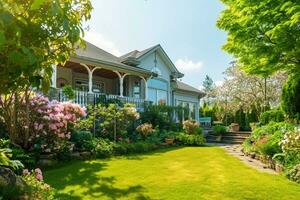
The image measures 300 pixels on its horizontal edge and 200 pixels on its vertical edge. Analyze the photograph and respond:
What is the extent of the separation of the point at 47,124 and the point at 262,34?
7887 mm

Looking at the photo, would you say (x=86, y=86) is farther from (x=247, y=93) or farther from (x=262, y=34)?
(x=247, y=93)

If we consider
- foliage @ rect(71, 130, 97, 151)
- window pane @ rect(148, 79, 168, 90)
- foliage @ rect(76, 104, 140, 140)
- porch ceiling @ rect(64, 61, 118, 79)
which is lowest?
foliage @ rect(71, 130, 97, 151)

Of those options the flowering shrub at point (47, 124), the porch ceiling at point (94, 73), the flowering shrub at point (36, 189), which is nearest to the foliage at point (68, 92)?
the porch ceiling at point (94, 73)

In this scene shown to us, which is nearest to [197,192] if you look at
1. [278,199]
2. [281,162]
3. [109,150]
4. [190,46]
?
[278,199]

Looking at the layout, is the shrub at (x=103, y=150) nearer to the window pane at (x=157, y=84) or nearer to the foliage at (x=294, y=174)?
the foliage at (x=294, y=174)

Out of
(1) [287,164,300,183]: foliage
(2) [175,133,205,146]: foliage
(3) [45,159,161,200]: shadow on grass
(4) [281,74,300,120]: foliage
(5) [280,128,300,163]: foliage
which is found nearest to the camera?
(3) [45,159,161,200]: shadow on grass

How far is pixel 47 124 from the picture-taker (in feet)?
30.9

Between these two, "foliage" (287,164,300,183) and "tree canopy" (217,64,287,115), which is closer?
"foliage" (287,164,300,183)

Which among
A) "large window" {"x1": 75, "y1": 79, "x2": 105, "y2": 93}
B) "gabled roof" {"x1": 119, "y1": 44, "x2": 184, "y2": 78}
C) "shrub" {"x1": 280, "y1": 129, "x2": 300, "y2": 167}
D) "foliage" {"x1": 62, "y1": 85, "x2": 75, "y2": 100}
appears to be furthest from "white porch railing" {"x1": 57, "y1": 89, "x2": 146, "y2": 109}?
"shrub" {"x1": 280, "y1": 129, "x2": 300, "y2": 167}

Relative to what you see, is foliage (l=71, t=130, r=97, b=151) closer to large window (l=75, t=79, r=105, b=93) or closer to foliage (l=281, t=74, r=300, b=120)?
large window (l=75, t=79, r=105, b=93)

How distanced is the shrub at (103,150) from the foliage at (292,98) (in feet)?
25.8

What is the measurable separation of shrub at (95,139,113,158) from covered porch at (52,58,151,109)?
3556 millimetres

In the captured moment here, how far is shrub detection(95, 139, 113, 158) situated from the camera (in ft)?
35.4

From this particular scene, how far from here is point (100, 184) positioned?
6.78 metres
